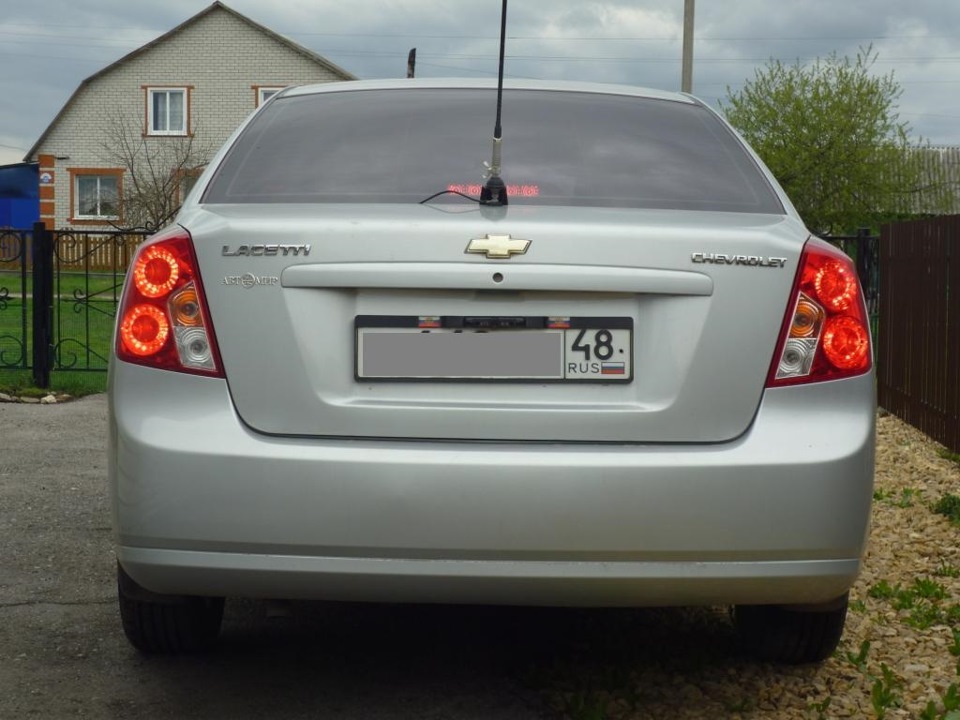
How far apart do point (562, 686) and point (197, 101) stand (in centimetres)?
4439

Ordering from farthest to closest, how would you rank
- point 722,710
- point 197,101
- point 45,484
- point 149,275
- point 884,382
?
point 197,101, point 884,382, point 45,484, point 722,710, point 149,275

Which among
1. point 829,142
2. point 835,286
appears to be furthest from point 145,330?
point 829,142

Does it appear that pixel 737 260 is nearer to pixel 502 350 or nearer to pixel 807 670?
pixel 502 350

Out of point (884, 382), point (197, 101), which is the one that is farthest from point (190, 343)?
point (197, 101)

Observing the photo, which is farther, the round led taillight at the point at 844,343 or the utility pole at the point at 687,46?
the utility pole at the point at 687,46

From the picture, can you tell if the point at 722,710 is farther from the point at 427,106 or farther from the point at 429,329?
the point at 427,106

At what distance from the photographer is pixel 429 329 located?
300cm

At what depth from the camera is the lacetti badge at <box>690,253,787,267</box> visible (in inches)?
119

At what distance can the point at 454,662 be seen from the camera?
3.93 m

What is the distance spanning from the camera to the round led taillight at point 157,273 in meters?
3.09

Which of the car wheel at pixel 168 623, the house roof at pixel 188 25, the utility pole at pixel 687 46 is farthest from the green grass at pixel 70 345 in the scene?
the house roof at pixel 188 25

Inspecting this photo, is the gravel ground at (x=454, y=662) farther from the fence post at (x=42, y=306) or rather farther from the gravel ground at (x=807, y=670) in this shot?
the fence post at (x=42, y=306)

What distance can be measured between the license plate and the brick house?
4302 centimetres

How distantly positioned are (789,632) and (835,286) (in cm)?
112
